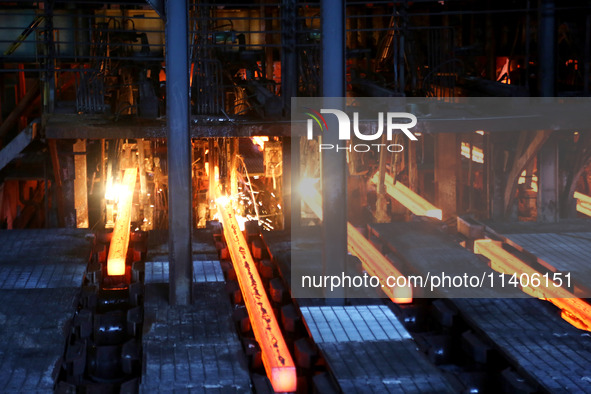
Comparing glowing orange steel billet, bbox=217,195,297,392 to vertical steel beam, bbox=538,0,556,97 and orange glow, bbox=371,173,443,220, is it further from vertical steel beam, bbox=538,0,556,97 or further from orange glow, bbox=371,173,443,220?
vertical steel beam, bbox=538,0,556,97

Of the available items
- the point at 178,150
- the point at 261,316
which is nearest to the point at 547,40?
the point at 178,150

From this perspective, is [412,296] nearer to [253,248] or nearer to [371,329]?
[371,329]

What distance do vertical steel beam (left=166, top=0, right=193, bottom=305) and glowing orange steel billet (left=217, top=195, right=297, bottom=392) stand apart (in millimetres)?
565

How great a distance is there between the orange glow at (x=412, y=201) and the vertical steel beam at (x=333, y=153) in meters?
2.97

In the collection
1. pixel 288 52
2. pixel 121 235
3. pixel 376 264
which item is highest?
pixel 288 52

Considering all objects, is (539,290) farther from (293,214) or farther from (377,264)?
(293,214)

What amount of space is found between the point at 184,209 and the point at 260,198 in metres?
6.22

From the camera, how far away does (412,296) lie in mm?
6965

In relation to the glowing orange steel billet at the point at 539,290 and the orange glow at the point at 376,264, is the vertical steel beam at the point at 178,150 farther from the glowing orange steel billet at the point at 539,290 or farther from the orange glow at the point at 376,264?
the glowing orange steel billet at the point at 539,290

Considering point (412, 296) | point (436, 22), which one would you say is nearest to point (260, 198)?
point (436, 22)

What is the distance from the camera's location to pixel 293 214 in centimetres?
920

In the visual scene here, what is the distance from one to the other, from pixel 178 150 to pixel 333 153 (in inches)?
45.8

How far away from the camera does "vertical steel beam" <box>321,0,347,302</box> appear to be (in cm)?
633

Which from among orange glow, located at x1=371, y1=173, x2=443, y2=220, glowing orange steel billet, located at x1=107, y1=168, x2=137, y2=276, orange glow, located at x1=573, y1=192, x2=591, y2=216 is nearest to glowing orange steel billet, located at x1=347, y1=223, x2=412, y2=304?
orange glow, located at x1=371, y1=173, x2=443, y2=220
